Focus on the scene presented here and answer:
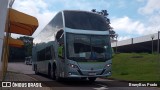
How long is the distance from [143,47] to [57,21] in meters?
54.9

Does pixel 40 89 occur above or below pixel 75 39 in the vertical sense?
below

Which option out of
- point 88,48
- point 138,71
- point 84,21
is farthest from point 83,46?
point 138,71

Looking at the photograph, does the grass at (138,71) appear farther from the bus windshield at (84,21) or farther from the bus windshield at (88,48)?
the bus windshield at (84,21)

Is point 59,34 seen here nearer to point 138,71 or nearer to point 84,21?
point 84,21

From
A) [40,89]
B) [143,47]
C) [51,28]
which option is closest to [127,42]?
[143,47]

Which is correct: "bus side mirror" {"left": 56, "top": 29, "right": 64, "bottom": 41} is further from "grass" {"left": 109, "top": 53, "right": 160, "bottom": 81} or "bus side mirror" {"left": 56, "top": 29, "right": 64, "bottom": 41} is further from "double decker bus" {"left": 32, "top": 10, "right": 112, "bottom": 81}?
"grass" {"left": 109, "top": 53, "right": 160, "bottom": 81}

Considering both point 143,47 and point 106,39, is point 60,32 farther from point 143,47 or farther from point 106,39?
point 143,47

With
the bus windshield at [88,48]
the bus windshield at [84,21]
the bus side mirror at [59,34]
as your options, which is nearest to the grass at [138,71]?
the bus windshield at [88,48]

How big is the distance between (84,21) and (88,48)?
5.32 feet

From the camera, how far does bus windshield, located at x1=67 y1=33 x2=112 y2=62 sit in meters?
18.3

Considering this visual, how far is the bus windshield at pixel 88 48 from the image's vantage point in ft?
60.2

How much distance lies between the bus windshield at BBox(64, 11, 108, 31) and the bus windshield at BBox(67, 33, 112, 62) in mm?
537

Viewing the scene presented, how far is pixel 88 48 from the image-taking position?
61.0 feet

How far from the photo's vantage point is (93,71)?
60.4ft
